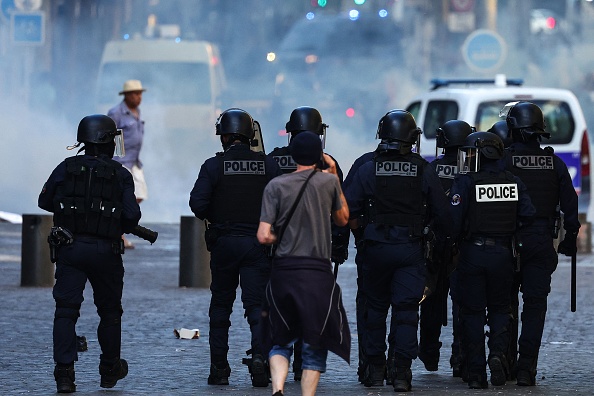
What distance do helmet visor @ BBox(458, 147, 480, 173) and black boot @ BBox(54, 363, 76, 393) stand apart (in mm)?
2489

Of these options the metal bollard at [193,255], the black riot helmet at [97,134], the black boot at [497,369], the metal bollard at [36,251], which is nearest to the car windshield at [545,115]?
the metal bollard at [193,255]

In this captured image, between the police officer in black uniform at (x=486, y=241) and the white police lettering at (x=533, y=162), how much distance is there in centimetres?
28

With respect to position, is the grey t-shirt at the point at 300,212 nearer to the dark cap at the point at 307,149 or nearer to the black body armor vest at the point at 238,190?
the dark cap at the point at 307,149

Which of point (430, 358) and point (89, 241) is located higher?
point (89, 241)

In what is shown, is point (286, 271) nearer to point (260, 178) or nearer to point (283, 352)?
point (283, 352)

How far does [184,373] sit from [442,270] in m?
1.61

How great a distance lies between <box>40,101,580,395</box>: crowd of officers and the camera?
9062 mm

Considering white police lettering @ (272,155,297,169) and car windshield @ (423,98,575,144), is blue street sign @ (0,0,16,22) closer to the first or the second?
car windshield @ (423,98,575,144)

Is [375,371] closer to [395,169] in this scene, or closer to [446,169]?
→ [395,169]

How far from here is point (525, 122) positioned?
9711 mm

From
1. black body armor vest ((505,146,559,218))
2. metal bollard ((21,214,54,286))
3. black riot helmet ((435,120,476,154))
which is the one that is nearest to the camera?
black body armor vest ((505,146,559,218))

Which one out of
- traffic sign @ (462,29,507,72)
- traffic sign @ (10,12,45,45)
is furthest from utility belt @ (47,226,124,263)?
traffic sign @ (462,29,507,72)

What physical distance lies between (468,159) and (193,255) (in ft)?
17.7

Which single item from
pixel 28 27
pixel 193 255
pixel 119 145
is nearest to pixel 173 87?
pixel 28 27
